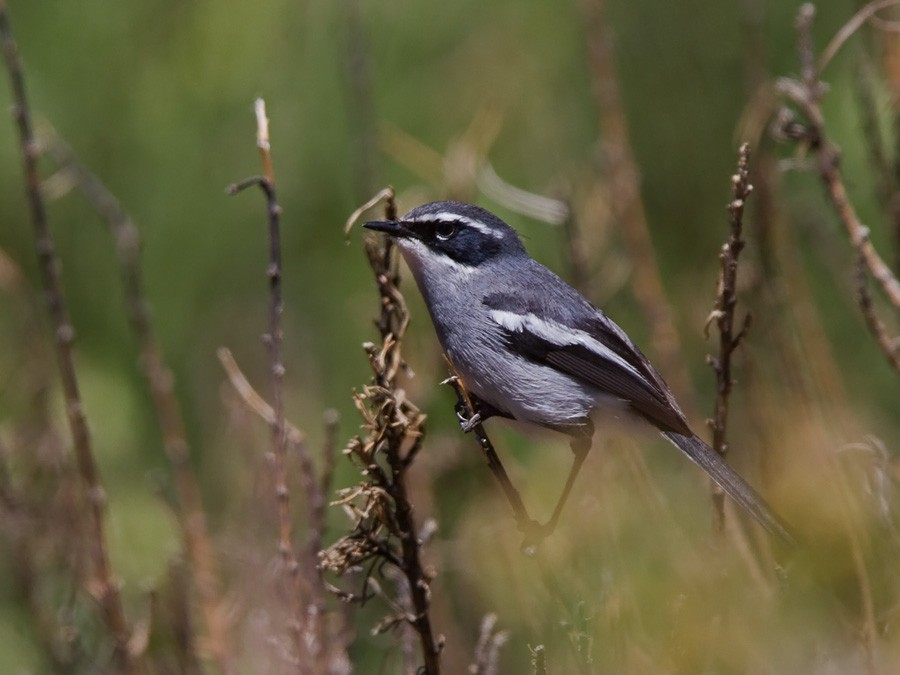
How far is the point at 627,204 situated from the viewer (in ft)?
13.2

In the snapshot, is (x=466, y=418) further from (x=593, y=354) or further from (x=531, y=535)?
(x=531, y=535)

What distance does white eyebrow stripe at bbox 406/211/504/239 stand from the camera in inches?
131

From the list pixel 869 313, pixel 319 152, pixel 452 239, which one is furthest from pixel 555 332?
pixel 319 152

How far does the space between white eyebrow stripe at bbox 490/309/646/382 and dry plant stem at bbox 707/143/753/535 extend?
2.88 feet

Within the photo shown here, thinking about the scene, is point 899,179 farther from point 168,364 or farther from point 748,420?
point 168,364

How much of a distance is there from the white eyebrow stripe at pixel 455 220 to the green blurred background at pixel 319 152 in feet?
3.94

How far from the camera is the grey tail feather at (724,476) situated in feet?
8.69

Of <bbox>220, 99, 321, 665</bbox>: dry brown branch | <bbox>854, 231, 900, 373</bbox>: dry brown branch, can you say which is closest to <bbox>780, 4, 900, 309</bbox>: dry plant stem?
<bbox>854, 231, 900, 373</bbox>: dry brown branch

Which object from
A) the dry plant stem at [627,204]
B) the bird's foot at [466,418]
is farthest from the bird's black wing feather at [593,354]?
the dry plant stem at [627,204]

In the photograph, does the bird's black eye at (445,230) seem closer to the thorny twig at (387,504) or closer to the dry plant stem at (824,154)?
the dry plant stem at (824,154)

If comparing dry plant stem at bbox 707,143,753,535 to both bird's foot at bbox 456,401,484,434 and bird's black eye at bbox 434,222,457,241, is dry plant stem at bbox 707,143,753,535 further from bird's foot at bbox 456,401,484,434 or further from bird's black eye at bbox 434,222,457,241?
bird's black eye at bbox 434,222,457,241

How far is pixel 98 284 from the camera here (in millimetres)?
5301

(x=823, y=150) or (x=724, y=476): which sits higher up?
(x=823, y=150)

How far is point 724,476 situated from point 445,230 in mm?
1108
